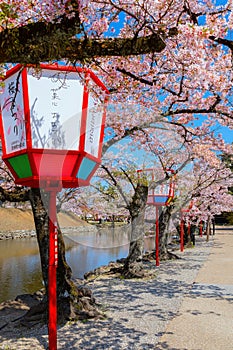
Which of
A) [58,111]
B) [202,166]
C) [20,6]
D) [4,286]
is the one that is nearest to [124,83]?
[20,6]

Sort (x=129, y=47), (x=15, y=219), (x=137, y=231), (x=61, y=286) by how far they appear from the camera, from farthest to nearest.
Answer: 1. (x=15, y=219)
2. (x=137, y=231)
3. (x=61, y=286)
4. (x=129, y=47)

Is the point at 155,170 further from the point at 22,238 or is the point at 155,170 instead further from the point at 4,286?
the point at 22,238

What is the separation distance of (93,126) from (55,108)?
54cm

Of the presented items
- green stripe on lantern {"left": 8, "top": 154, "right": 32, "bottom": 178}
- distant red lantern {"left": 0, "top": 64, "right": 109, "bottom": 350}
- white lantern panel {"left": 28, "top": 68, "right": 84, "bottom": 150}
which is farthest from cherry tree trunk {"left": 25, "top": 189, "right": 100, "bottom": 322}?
white lantern panel {"left": 28, "top": 68, "right": 84, "bottom": 150}

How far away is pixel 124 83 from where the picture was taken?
713cm

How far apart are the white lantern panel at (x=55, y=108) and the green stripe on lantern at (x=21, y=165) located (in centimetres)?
26

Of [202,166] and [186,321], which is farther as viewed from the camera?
[202,166]

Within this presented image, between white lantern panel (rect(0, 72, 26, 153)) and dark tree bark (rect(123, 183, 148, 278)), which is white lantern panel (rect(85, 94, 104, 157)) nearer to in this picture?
white lantern panel (rect(0, 72, 26, 153))

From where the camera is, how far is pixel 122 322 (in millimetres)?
6645

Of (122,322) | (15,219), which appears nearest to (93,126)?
(122,322)

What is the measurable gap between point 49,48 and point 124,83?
3.73 metres

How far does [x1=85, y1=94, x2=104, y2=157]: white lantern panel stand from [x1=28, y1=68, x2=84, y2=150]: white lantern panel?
146 mm

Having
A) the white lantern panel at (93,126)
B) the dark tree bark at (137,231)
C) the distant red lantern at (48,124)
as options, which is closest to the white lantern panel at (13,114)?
the distant red lantern at (48,124)

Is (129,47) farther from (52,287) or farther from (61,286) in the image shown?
(61,286)
